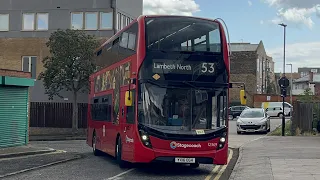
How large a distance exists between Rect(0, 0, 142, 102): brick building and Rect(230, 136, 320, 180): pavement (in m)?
22.2

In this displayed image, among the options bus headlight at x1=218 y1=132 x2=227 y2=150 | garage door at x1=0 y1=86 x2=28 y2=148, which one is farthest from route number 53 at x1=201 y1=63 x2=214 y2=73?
garage door at x1=0 y1=86 x2=28 y2=148

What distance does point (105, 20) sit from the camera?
41.2 meters

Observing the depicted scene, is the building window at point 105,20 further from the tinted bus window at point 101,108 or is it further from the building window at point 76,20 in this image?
the tinted bus window at point 101,108

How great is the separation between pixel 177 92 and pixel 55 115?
28.0 m

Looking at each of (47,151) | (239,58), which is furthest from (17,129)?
(239,58)

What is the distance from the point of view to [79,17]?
41812mm

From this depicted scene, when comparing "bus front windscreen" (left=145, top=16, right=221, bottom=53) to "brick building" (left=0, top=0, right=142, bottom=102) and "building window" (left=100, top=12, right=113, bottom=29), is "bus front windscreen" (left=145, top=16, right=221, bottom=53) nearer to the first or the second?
"brick building" (left=0, top=0, right=142, bottom=102)

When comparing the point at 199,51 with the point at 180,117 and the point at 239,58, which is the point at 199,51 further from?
the point at 239,58

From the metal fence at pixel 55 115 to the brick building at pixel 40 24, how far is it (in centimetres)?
110

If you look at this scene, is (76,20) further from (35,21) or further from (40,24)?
(35,21)

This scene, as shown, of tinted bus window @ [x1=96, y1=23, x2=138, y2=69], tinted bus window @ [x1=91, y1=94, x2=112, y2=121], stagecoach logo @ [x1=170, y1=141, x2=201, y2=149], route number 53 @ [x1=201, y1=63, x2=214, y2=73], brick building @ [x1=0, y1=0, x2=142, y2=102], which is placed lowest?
stagecoach logo @ [x1=170, y1=141, x2=201, y2=149]

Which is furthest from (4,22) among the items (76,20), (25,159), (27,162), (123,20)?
(27,162)

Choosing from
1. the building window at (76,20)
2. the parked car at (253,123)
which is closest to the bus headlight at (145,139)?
the parked car at (253,123)

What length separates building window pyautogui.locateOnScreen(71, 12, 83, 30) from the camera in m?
41.7
